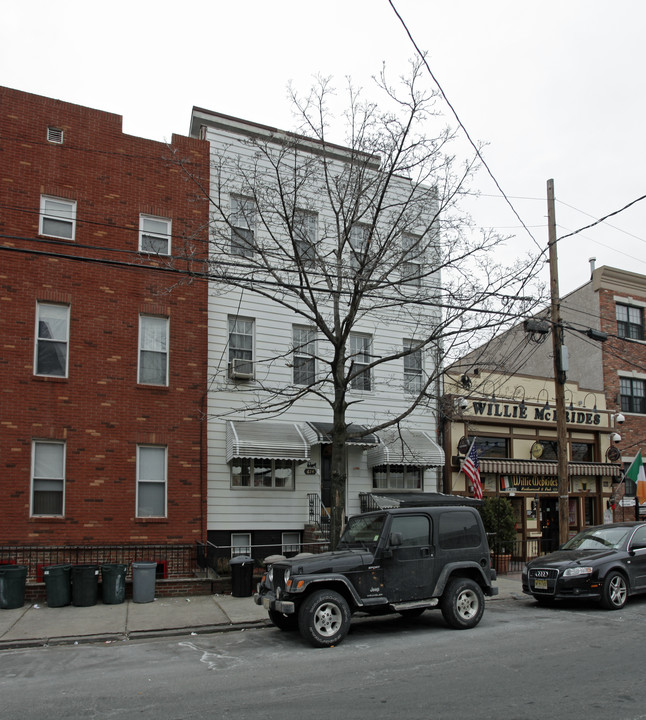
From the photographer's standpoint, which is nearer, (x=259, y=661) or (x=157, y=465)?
(x=259, y=661)

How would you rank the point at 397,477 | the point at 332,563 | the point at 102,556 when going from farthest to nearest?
the point at 397,477 → the point at 102,556 → the point at 332,563

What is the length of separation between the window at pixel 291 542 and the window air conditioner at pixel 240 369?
4160 millimetres

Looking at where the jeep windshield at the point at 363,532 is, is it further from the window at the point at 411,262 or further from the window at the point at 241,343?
the window at the point at 241,343

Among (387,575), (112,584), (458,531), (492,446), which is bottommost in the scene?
(112,584)

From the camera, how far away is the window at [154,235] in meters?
16.8

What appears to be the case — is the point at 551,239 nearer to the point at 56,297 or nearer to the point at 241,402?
the point at 241,402

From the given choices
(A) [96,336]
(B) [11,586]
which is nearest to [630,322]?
(A) [96,336]

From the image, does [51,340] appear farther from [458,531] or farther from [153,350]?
[458,531]

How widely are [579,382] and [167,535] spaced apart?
1673cm

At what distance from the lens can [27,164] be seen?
1579cm

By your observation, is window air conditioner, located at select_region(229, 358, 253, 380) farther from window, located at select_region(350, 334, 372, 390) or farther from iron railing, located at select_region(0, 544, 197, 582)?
iron railing, located at select_region(0, 544, 197, 582)

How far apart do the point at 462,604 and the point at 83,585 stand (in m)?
7.09

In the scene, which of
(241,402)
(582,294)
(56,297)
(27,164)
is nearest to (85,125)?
(27,164)

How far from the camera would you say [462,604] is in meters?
10.5
